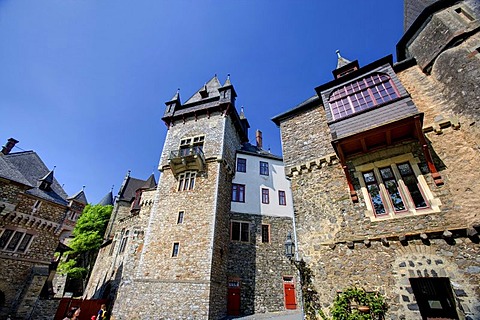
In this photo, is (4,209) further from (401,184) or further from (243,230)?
(401,184)

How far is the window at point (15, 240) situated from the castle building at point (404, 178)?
18.3 meters

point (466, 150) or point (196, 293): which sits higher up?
point (466, 150)

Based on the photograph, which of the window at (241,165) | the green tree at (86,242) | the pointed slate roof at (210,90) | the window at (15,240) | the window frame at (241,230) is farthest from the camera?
the green tree at (86,242)

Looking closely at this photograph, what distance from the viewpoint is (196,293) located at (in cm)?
1200

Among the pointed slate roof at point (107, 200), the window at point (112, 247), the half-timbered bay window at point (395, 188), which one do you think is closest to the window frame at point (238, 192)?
the half-timbered bay window at point (395, 188)

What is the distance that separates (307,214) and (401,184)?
3.51 metres

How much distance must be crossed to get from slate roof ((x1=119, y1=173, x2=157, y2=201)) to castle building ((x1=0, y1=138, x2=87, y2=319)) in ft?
35.2

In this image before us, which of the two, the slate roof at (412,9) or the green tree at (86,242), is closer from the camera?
the slate roof at (412,9)

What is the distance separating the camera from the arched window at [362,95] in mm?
8586

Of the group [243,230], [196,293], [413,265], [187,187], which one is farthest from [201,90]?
[413,265]

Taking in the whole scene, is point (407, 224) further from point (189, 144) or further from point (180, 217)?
point (189, 144)

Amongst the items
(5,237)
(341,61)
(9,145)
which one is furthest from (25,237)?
(341,61)

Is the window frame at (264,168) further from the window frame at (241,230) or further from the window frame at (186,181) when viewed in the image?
the window frame at (186,181)

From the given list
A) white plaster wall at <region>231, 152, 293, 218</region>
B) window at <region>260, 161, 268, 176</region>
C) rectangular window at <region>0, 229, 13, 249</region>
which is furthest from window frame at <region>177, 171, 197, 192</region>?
rectangular window at <region>0, 229, 13, 249</region>
